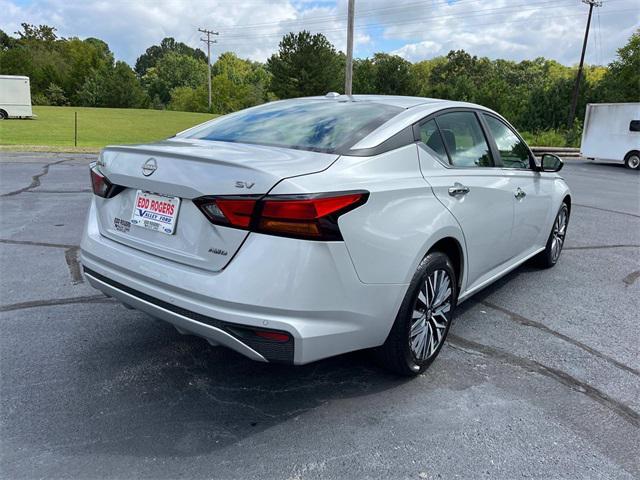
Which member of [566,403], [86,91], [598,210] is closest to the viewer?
[566,403]

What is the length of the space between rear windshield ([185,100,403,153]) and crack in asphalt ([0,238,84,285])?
191 centimetres

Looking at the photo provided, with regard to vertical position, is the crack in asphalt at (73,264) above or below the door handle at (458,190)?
below

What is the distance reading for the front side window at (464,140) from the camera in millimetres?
3363

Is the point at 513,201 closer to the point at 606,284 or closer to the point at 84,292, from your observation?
the point at 606,284

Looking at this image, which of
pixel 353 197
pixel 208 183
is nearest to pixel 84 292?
pixel 208 183

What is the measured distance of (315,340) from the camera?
7.64 feet

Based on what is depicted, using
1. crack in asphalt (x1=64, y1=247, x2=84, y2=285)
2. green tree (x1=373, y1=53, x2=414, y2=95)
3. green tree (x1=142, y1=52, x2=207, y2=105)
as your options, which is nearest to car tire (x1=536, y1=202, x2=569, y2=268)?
crack in asphalt (x1=64, y1=247, x2=84, y2=285)

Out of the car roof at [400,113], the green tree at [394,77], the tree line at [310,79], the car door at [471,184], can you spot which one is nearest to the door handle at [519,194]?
the car door at [471,184]

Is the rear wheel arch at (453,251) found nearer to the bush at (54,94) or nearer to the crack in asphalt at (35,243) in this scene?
the crack in asphalt at (35,243)

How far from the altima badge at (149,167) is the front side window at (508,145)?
2615 mm

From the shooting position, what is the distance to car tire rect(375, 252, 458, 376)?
275cm

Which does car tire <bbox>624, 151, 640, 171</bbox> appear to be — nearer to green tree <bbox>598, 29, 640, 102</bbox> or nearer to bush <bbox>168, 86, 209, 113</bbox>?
green tree <bbox>598, 29, 640, 102</bbox>

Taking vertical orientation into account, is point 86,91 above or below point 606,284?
above

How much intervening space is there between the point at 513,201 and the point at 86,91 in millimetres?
79418
